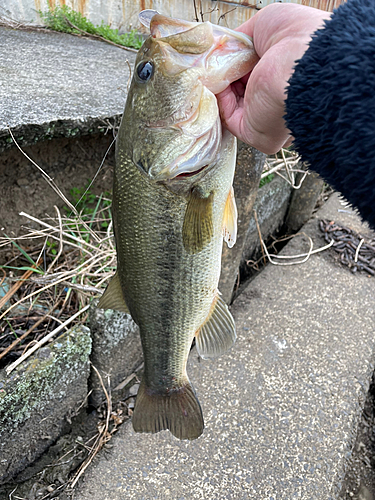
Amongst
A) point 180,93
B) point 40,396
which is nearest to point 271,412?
point 40,396

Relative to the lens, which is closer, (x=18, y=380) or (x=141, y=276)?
(x=141, y=276)

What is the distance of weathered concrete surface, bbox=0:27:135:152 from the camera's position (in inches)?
76.0

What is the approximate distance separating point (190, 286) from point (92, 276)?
1185 mm

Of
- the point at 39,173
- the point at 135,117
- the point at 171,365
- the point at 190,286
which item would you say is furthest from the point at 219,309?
the point at 39,173

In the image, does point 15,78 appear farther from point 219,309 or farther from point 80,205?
point 219,309

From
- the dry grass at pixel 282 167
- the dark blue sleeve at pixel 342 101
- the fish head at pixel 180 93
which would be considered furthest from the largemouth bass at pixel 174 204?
the dry grass at pixel 282 167

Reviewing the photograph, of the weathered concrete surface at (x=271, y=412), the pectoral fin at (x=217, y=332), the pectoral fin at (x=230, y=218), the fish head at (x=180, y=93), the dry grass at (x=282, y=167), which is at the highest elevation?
the fish head at (x=180, y=93)

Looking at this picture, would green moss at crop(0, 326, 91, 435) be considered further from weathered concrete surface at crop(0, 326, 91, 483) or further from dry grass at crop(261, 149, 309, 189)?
dry grass at crop(261, 149, 309, 189)

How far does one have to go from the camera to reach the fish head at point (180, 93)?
3.44ft

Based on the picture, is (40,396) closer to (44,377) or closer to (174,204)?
→ (44,377)

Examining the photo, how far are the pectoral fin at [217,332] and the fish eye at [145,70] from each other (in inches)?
31.6

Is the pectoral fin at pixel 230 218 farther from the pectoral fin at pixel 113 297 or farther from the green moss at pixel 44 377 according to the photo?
the green moss at pixel 44 377

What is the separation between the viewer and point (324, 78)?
88cm

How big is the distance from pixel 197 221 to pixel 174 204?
0.29ft
